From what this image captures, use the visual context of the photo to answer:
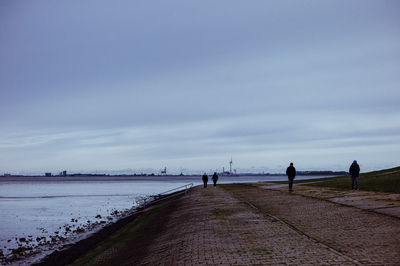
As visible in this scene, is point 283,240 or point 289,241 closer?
point 289,241

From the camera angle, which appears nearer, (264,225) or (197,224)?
(264,225)

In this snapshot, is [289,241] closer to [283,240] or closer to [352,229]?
[283,240]

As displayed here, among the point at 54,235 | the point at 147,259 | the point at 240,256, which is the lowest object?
the point at 54,235

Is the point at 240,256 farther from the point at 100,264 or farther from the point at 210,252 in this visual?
the point at 100,264

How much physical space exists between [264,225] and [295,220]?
59.4 inches

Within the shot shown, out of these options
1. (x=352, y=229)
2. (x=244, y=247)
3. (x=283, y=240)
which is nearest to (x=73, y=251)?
(x=244, y=247)

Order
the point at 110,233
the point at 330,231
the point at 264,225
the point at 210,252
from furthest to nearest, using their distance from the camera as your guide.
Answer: the point at 110,233 < the point at 264,225 < the point at 330,231 < the point at 210,252

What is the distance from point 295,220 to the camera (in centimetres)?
1436

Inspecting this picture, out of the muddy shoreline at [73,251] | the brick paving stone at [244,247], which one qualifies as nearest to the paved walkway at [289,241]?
the brick paving stone at [244,247]

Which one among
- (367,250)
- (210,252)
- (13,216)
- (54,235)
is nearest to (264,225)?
(210,252)

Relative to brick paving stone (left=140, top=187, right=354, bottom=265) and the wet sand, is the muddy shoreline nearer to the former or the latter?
the wet sand

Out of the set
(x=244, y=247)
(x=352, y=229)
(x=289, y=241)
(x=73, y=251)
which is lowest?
(x=73, y=251)

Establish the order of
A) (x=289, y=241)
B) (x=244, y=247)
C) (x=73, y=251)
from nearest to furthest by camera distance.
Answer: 1. (x=244, y=247)
2. (x=289, y=241)
3. (x=73, y=251)

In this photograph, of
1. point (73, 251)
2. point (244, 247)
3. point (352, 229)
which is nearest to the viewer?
point (244, 247)
